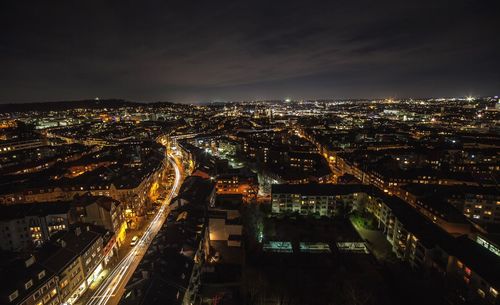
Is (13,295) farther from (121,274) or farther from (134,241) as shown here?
(134,241)

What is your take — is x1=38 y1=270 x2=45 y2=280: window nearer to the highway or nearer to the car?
the highway

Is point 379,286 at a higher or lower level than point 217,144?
lower

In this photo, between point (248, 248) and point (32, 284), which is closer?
point (32, 284)

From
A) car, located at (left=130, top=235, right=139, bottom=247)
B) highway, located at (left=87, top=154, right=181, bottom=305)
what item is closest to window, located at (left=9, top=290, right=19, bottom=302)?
highway, located at (left=87, top=154, right=181, bottom=305)

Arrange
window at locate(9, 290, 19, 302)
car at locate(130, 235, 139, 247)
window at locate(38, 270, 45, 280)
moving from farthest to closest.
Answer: car at locate(130, 235, 139, 247) → window at locate(38, 270, 45, 280) → window at locate(9, 290, 19, 302)

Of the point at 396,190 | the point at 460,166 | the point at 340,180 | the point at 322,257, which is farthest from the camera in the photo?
the point at 460,166

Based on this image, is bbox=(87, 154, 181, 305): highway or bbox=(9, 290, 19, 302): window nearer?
bbox=(9, 290, 19, 302): window

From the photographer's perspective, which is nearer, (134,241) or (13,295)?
(13,295)

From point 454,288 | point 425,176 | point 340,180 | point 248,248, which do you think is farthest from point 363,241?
point 425,176

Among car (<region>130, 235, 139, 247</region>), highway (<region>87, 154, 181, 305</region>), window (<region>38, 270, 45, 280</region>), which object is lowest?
highway (<region>87, 154, 181, 305</region>)

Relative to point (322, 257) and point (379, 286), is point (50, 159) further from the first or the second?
point (379, 286)

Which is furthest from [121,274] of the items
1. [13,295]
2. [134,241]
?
[13,295]
